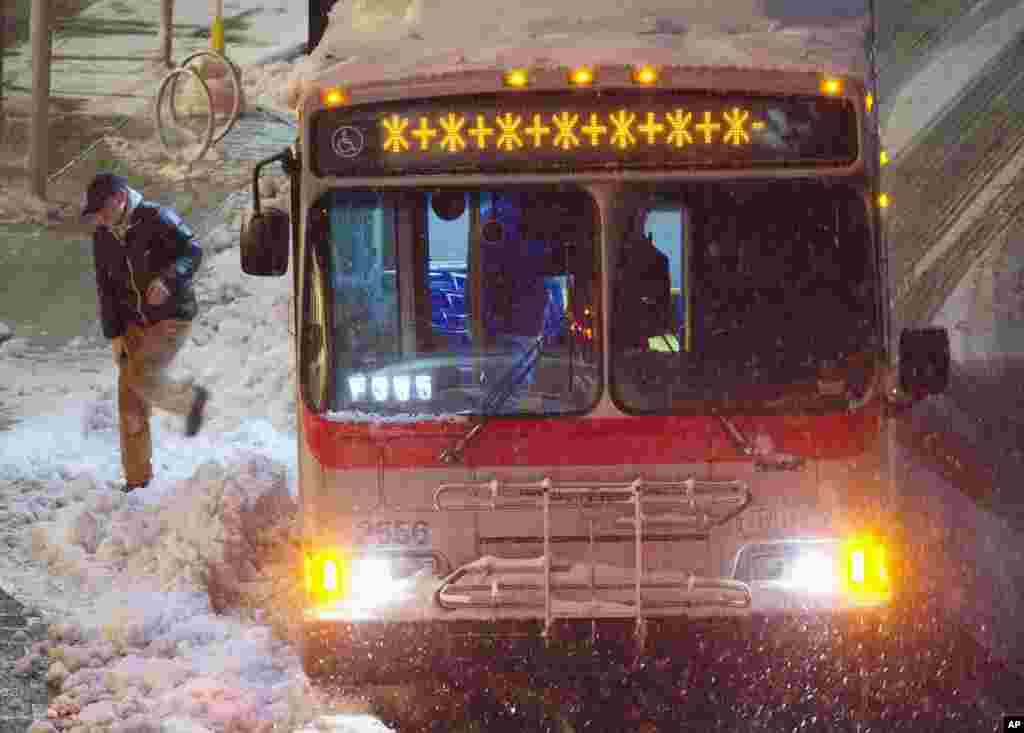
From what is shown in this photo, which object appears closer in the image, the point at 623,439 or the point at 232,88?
the point at 623,439

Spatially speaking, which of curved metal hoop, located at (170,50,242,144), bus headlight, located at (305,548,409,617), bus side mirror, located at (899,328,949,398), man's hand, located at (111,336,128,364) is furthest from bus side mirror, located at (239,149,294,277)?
curved metal hoop, located at (170,50,242,144)

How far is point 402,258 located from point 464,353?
481 millimetres

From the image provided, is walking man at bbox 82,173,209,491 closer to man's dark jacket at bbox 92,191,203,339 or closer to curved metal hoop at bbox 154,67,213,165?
man's dark jacket at bbox 92,191,203,339

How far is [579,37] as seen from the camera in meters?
7.71

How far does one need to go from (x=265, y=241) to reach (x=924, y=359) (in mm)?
2886

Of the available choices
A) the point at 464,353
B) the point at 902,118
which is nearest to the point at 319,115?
the point at 464,353

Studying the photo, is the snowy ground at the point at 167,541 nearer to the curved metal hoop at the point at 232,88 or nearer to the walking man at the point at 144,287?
the walking man at the point at 144,287

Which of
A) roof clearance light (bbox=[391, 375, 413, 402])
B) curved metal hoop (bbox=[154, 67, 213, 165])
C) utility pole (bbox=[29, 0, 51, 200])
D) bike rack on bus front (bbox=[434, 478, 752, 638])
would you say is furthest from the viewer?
curved metal hoop (bbox=[154, 67, 213, 165])

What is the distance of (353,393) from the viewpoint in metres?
7.64

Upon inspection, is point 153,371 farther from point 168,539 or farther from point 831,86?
point 831,86

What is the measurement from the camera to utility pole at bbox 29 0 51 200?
58.3 ft

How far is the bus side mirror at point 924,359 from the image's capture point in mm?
7391

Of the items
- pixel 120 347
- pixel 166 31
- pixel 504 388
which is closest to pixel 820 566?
pixel 504 388

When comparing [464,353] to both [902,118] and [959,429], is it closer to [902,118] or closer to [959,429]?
[959,429]
